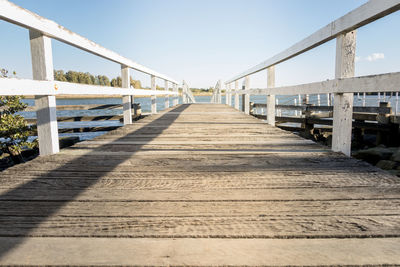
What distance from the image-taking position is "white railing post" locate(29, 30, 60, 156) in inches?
77.3

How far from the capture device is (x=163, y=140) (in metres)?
2.88

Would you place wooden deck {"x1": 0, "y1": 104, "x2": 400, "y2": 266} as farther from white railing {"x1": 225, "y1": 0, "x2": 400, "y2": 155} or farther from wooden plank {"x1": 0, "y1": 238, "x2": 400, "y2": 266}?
white railing {"x1": 225, "y1": 0, "x2": 400, "y2": 155}

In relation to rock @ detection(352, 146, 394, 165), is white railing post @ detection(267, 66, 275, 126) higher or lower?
higher

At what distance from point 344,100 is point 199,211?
5.30 feet

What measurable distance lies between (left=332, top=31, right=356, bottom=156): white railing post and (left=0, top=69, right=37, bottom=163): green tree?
5019mm

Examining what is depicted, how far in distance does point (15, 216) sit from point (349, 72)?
2.29 meters

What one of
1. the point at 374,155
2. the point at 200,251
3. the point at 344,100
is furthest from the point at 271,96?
the point at 200,251

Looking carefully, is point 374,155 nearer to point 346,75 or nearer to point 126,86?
point 346,75

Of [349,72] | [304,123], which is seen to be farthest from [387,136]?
[349,72]

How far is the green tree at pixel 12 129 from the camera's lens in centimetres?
465

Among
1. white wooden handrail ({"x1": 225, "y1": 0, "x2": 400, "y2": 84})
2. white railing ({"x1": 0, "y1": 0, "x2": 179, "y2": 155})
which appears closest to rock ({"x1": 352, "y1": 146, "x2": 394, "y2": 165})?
white wooden handrail ({"x1": 225, "y1": 0, "x2": 400, "y2": 84})

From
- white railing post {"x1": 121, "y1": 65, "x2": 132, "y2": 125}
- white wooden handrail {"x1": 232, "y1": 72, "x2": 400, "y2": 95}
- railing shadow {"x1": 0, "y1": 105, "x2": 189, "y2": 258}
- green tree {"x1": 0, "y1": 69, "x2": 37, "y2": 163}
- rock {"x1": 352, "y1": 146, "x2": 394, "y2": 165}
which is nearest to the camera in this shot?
railing shadow {"x1": 0, "y1": 105, "x2": 189, "y2": 258}

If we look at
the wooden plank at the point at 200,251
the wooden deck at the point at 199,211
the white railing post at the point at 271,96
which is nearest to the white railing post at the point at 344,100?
the wooden deck at the point at 199,211

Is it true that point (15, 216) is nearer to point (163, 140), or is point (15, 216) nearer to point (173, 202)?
point (173, 202)
